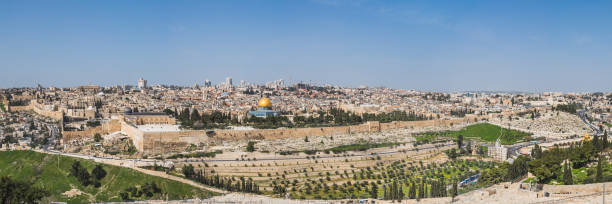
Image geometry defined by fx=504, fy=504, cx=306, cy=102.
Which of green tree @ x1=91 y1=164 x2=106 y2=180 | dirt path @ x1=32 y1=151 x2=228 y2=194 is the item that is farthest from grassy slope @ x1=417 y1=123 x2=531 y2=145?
green tree @ x1=91 y1=164 x2=106 y2=180

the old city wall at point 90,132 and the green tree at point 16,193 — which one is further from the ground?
the old city wall at point 90,132

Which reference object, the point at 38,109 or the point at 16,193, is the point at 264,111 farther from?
the point at 16,193

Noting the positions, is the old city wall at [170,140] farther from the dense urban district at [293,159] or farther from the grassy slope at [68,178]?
the grassy slope at [68,178]

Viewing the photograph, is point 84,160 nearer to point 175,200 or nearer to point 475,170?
point 175,200

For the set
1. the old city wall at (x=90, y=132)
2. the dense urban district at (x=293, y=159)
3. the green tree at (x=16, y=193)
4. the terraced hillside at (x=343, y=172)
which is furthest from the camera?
the old city wall at (x=90, y=132)

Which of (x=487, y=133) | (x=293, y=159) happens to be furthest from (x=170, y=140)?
(x=487, y=133)

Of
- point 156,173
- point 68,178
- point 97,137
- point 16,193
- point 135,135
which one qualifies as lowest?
point 68,178

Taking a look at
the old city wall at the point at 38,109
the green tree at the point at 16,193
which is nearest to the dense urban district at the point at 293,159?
the green tree at the point at 16,193
